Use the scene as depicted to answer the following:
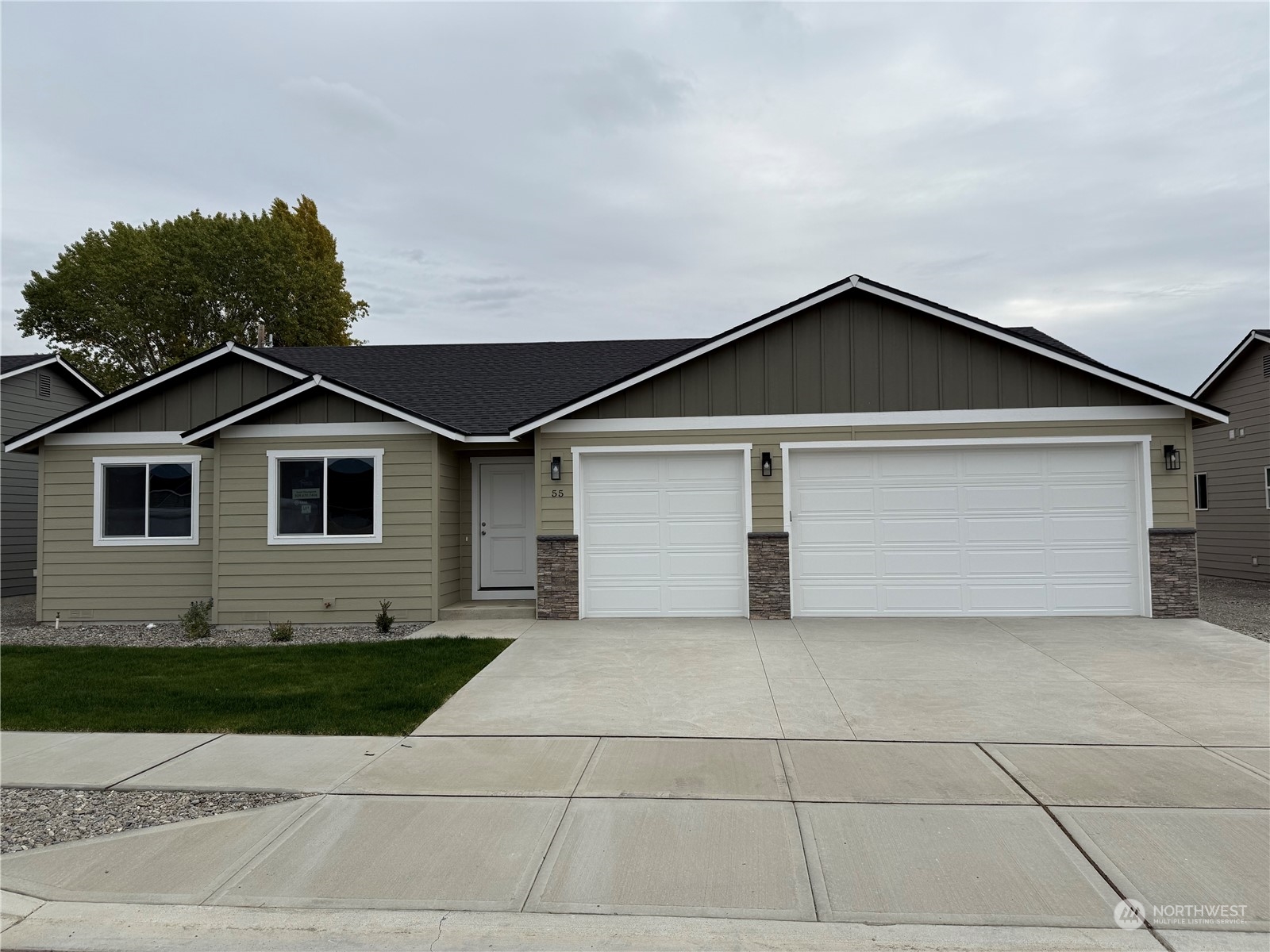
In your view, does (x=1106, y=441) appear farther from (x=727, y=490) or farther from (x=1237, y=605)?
(x=727, y=490)

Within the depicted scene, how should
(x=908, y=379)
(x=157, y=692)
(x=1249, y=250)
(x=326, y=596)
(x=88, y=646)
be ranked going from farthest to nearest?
(x=1249, y=250) < (x=326, y=596) < (x=908, y=379) < (x=88, y=646) < (x=157, y=692)

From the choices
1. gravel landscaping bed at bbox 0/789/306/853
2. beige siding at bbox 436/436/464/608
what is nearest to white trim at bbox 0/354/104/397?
beige siding at bbox 436/436/464/608

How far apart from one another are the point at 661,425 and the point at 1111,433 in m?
6.23

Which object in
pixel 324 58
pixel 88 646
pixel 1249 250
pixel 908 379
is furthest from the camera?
pixel 1249 250

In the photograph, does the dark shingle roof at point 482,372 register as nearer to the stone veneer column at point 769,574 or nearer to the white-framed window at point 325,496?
the white-framed window at point 325,496

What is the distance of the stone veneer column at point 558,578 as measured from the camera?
443 inches

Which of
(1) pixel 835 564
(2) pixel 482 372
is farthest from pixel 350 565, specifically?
(1) pixel 835 564

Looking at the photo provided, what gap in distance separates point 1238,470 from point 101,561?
70.5 ft

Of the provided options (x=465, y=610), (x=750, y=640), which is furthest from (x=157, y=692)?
(x=750, y=640)

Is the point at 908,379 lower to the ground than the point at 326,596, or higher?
higher

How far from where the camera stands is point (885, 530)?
36.2ft

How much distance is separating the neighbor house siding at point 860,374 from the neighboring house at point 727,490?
0.03 metres

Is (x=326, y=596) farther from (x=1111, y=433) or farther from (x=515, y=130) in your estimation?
(x=1111, y=433)

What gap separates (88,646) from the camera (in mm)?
10125
